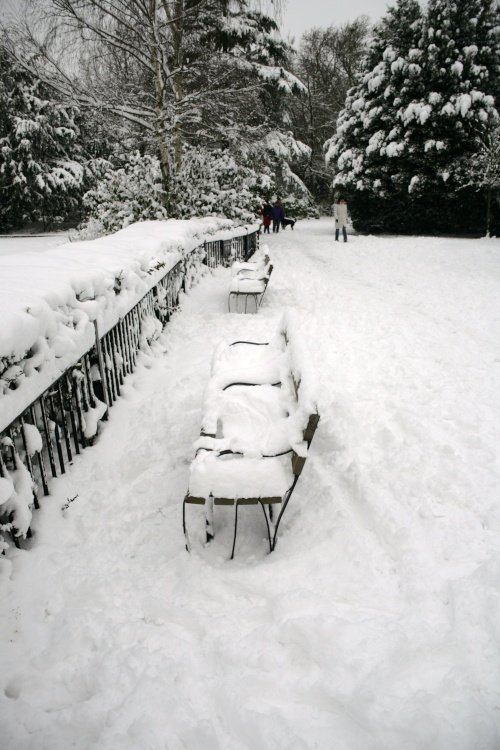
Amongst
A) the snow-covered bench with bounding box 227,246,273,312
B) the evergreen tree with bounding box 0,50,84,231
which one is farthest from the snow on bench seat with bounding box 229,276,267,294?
the evergreen tree with bounding box 0,50,84,231

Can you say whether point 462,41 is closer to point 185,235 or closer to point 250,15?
point 250,15

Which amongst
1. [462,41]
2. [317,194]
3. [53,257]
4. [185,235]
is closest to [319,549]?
[53,257]

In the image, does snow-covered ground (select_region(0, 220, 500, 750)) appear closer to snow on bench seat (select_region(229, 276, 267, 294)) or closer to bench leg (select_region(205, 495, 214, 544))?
bench leg (select_region(205, 495, 214, 544))

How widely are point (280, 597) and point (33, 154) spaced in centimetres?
Answer: 2469

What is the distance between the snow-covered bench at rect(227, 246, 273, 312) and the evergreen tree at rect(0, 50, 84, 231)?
1715 centimetres

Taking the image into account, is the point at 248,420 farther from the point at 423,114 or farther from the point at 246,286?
the point at 423,114

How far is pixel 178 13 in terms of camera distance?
12570 mm

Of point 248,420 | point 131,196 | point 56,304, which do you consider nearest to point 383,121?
point 131,196

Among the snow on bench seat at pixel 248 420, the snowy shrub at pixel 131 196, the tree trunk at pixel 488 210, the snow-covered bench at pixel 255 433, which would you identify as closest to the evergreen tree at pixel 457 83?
the tree trunk at pixel 488 210

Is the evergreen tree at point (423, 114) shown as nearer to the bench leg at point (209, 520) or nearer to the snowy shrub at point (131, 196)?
the snowy shrub at point (131, 196)

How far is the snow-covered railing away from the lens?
2420mm

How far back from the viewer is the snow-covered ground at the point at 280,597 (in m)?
1.76

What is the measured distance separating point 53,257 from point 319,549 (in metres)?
3.55

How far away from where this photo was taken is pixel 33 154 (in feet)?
69.4
